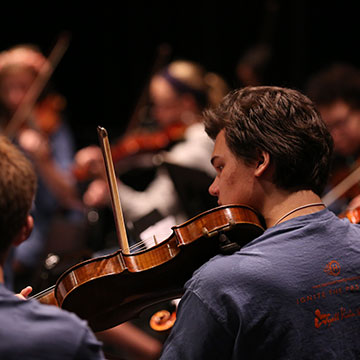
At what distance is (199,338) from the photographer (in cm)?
131

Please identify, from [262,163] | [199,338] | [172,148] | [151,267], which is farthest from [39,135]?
[199,338]

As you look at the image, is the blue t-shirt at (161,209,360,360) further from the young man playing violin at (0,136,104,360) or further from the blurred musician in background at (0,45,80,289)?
the blurred musician in background at (0,45,80,289)

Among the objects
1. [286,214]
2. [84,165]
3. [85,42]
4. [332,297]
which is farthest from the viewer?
[85,42]

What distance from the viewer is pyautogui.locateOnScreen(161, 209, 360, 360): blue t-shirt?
4.31 ft

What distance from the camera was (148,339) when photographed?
118 inches

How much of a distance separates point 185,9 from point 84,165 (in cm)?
217

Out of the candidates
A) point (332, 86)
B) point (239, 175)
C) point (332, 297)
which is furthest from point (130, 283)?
point (332, 86)

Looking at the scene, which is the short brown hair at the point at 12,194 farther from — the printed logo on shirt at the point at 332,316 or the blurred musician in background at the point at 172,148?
the blurred musician in background at the point at 172,148

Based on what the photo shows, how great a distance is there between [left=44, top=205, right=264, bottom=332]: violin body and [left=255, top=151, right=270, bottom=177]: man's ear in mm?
100

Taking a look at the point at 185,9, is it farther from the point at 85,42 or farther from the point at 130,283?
the point at 130,283

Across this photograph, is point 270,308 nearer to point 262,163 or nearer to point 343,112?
point 262,163

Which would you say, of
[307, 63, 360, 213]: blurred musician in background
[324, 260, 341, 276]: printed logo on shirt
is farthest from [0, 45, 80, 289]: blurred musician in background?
[324, 260, 341, 276]: printed logo on shirt

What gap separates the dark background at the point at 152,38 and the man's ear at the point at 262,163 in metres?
3.90

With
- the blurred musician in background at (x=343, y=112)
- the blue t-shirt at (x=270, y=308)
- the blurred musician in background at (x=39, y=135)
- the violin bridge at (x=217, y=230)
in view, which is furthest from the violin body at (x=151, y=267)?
the blurred musician in background at (x=39, y=135)
